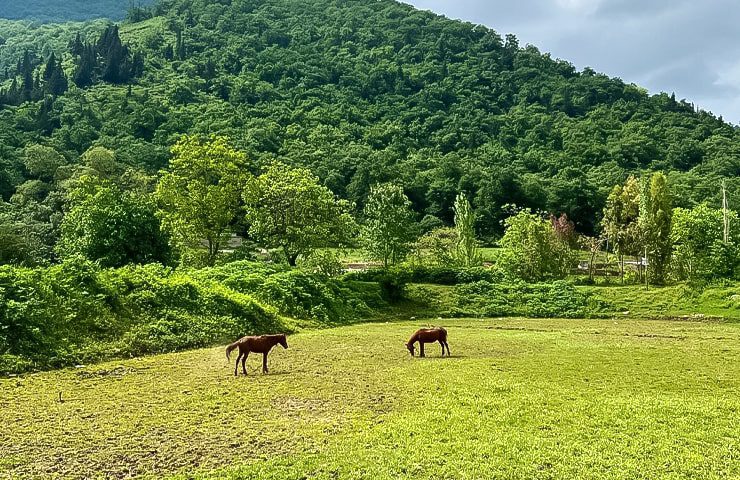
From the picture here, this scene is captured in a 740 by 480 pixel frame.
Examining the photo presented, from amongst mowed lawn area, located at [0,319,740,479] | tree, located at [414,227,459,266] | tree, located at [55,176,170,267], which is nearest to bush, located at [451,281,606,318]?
tree, located at [414,227,459,266]

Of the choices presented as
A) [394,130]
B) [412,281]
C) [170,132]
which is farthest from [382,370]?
[394,130]

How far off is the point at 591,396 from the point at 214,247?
2918 centimetres

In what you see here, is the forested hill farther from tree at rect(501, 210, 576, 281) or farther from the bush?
tree at rect(501, 210, 576, 281)

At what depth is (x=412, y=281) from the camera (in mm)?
38438

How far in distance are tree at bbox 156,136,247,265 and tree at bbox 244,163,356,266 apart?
141 centimetres

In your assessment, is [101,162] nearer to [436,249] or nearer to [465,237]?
[436,249]

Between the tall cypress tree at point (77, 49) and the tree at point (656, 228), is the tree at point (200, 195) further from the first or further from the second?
the tall cypress tree at point (77, 49)

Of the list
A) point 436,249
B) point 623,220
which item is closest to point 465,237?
point 436,249

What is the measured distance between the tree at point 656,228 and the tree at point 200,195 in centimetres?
2844

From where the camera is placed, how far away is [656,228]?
41812mm

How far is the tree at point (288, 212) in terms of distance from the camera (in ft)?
117

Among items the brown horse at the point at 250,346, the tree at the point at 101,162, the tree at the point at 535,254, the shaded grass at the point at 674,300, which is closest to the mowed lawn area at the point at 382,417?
the brown horse at the point at 250,346

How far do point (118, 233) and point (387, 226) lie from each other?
19.4m

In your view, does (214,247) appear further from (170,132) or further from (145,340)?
(170,132)
